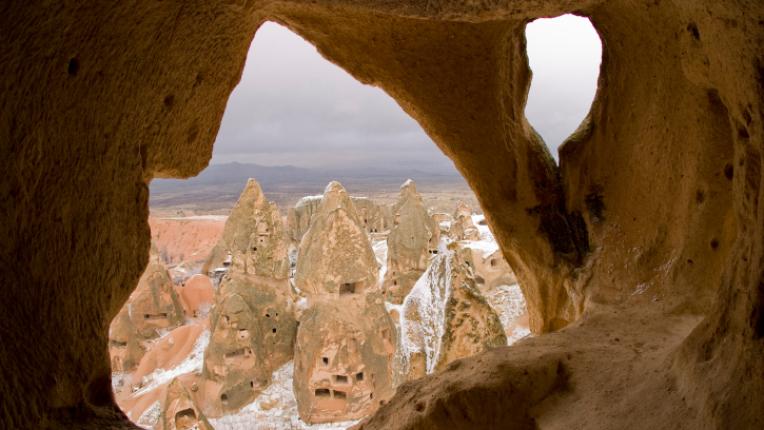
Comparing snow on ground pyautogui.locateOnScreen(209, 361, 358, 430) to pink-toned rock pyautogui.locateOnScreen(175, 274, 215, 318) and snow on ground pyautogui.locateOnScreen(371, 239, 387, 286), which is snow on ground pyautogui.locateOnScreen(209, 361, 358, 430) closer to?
snow on ground pyautogui.locateOnScreen(371, 239, 387, 286)

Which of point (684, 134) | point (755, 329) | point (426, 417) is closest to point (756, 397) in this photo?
point (755, 329)

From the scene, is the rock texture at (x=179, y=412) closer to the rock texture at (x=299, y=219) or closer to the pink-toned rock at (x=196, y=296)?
the pink-toned rock at (x=196, y=296)

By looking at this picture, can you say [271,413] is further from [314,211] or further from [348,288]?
[314,211]

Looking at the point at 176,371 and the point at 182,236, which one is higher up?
the point at 182,236

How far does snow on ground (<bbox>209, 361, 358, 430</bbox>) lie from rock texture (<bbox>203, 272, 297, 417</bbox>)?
11cm

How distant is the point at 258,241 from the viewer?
6.98 meters

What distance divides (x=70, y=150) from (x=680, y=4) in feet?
4.72

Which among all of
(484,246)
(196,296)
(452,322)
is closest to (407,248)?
(484,246)

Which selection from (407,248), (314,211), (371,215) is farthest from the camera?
(371,215)

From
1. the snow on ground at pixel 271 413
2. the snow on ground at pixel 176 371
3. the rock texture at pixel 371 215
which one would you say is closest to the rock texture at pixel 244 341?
the snow on ground at pixel 271 413

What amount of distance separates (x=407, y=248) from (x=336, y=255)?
3669mm

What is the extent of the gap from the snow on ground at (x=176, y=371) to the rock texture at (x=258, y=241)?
1.46m

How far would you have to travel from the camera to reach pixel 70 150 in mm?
921

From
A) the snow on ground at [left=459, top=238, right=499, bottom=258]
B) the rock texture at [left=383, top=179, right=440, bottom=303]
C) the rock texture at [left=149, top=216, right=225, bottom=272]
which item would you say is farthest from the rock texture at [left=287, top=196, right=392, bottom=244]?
the rock texture at [left=149, top=216, right=225, bottom=272]
